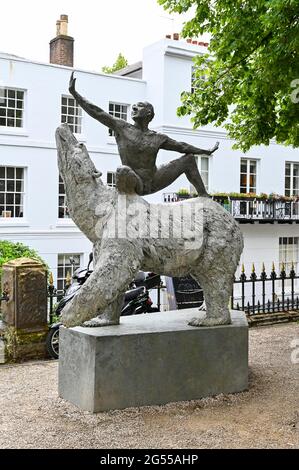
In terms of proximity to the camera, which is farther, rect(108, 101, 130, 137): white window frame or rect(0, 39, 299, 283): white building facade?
rect(108, 101, 130, 137): white window frame

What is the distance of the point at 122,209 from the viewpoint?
5449mm

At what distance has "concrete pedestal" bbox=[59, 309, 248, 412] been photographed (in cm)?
516

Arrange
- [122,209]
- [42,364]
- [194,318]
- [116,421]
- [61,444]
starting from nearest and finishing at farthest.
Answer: [61,444], [116,421], [122,209], [194,318], [42,364]

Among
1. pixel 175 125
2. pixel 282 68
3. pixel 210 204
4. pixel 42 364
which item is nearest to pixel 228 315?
pixel 210 204

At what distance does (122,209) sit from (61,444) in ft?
7.50

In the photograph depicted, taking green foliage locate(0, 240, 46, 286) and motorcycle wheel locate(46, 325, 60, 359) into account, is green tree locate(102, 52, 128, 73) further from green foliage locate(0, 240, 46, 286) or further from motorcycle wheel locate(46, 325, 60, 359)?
motorcycle wheel locate(46, 325, 60, 359)

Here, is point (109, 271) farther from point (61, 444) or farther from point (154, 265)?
point (61, 444)

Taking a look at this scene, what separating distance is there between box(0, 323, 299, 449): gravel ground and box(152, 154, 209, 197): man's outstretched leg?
2.36 m

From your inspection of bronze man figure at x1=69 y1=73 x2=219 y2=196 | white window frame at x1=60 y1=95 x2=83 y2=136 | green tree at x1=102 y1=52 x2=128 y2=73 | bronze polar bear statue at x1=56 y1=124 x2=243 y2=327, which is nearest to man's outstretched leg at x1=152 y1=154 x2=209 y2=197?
bronze man figure at x1=69 y1=73 x2=219 y2=196

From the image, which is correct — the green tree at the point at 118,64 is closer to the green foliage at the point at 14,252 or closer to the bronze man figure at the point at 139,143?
the green foliage at the point at 14,252

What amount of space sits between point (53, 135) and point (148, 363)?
47.6 feet

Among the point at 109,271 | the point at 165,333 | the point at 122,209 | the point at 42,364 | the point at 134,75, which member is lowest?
the point at 42,364

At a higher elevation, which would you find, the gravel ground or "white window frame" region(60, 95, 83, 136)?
"white window frame" region(60, 95, 83, 136)

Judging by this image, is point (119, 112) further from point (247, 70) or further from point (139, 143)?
point (139, 143)
